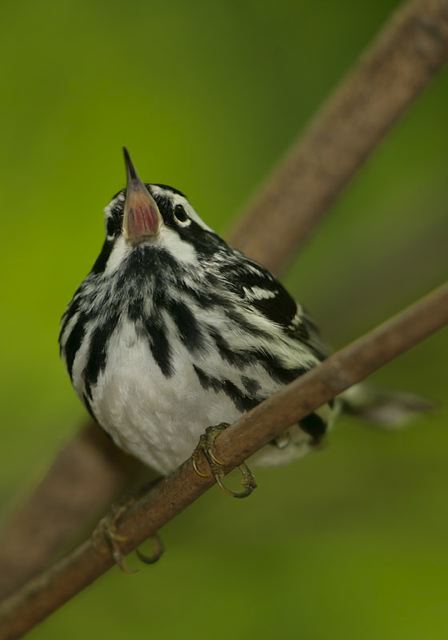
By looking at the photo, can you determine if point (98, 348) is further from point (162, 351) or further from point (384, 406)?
point (384, 406)

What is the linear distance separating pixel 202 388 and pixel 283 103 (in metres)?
2.46

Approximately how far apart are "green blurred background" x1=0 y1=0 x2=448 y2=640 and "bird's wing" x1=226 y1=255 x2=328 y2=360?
1112 mm

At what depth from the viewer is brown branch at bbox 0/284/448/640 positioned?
1981 millimetres

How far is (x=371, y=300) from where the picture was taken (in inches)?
178

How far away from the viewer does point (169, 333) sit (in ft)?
9.29

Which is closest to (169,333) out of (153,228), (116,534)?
(153,228)

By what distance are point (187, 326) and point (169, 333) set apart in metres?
0.05

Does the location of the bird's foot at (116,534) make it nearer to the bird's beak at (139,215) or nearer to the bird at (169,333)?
the bird at (169,333)

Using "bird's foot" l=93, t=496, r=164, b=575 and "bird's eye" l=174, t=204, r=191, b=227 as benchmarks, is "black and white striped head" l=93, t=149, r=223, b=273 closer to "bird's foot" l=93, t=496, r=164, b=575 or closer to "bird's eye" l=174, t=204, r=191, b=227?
"bird's eye" l=174, t=204, r=191, b=227

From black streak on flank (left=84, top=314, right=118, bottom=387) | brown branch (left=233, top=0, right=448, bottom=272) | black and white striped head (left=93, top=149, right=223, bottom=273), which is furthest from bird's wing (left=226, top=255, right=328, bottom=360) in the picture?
brown branch (left=233, top=0, right=448, bottom=272)

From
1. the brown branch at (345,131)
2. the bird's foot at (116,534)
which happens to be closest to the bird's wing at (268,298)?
the brown branch at (345,131)

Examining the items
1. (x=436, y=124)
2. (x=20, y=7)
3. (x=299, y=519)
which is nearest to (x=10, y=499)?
(x=299, y=519)

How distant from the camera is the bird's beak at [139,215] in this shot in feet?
9.40

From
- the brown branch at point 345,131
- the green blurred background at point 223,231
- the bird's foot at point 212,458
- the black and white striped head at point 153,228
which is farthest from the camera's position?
the green blurred background at point 223,231
